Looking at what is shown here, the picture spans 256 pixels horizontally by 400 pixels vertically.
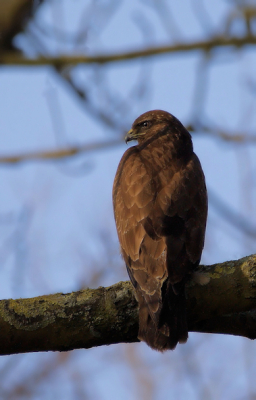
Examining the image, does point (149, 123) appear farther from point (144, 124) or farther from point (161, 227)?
point (161, 227)

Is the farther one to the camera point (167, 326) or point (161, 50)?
point (161, 50)

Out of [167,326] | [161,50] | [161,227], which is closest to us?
[167,326]

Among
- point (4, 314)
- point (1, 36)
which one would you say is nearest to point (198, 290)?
point (4, 314)

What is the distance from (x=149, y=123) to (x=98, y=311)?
3.20 metres

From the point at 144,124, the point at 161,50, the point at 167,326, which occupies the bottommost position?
the point at 167,326

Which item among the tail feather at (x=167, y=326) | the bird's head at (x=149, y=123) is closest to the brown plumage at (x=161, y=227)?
the tail feather at (x=167, y=326)

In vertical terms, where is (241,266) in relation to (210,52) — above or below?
below

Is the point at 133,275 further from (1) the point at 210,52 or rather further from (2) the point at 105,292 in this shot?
(1) the point at 210,52

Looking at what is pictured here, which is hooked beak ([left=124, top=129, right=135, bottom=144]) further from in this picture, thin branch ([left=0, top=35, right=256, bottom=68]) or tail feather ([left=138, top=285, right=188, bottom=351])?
tail feather ([left=138, top=285, right=188, bottom=351])

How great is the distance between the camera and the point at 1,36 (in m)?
6.90

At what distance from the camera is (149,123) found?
6574 millimetres

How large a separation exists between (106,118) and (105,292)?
2.01 m

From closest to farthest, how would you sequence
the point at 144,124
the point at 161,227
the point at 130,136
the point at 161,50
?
the point at 161,227 < the point at 161,50 < the point at 130,136 < the point at 144,124

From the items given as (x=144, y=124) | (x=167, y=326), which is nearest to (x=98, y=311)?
(x=167, y=326)
